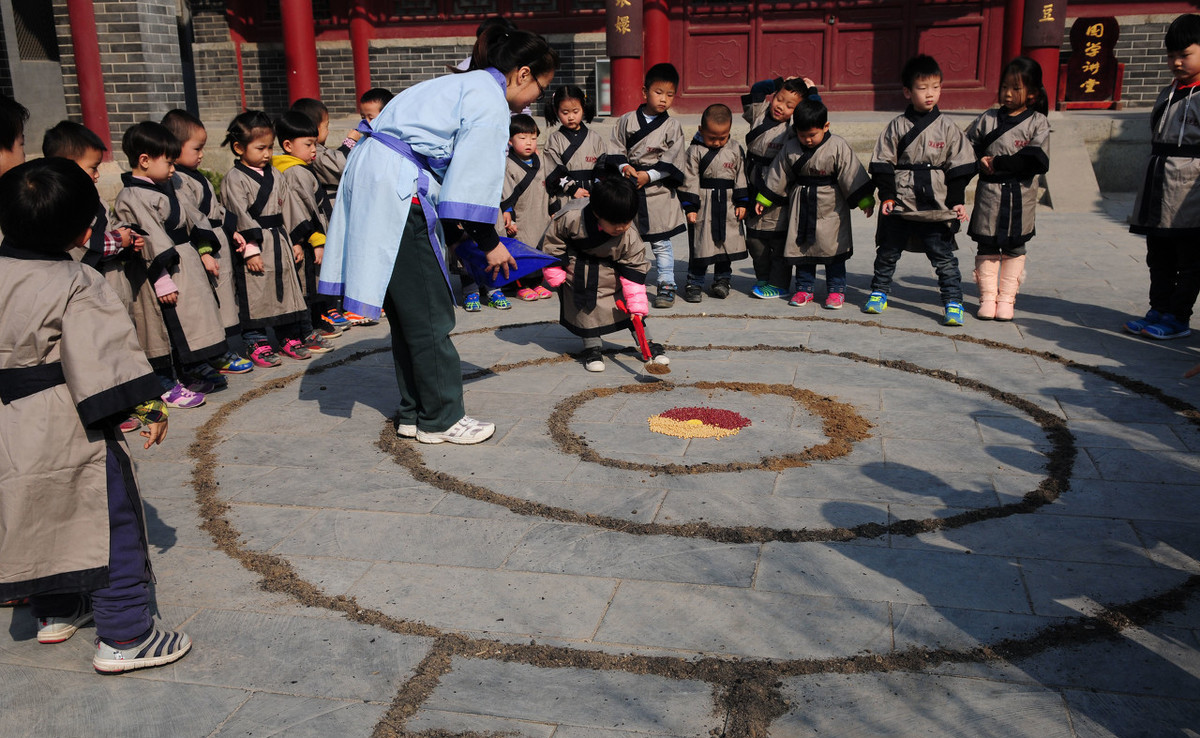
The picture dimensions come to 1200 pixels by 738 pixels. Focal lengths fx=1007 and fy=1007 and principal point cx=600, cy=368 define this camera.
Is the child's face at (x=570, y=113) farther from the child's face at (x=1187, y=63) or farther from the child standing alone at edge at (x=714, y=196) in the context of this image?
the child's face at (x=1187, y=63)

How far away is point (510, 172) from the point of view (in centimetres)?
815

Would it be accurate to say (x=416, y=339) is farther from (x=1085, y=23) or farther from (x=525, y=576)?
(x=1085, y=23)

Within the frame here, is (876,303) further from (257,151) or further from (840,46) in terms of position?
(840,46)

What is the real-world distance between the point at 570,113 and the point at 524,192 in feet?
2.43

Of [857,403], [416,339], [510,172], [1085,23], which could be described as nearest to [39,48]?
[510,172]

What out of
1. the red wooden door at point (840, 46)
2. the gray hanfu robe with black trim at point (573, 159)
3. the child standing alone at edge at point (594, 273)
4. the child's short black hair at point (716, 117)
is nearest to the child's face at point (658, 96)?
the child's short black hair at point (716, 117)

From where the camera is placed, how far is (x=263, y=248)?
6.34 metres

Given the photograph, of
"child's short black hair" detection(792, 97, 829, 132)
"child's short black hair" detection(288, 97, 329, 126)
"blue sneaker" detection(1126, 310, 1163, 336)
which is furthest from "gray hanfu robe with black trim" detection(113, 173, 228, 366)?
"blue sneaker" detection(1126, 310, 1163, 336)

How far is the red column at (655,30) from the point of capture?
14703 millimetres

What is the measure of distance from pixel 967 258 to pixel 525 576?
7.14 metres

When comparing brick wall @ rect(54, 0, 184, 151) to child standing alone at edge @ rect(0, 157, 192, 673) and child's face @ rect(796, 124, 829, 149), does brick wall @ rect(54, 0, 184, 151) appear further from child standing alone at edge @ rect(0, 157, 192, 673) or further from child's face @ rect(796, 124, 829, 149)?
child standing alone at edge @ rect(0, 157, 192, 673)

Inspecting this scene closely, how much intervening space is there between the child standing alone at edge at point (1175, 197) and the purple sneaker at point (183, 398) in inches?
233

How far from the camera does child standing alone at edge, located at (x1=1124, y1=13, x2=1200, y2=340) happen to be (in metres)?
6.23

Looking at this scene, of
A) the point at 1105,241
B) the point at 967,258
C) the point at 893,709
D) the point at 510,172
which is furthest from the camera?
the point at 1105,241
